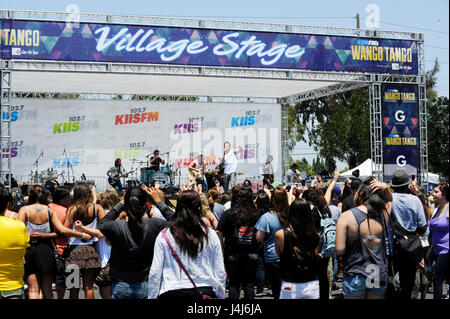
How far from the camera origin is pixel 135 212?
4.57m

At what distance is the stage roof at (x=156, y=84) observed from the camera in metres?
18.3

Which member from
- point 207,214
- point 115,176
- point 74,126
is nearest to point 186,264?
point 207,214

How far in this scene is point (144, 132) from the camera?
21734 millimetres

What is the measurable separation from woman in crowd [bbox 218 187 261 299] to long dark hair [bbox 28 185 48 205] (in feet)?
5.94

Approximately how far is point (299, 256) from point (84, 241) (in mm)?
2429

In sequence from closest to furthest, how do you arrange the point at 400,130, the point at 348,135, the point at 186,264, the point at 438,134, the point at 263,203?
the point at 186,264, the point at 263,203, the point at 400,130, the point at 438,134, the point at 348,135

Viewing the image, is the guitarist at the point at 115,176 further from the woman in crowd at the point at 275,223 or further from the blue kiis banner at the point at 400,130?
the woman in crowd at the point at 275,223

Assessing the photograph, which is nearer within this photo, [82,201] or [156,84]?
[82,201]

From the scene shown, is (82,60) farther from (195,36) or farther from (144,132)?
(144,132)

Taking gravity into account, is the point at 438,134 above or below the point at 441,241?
above

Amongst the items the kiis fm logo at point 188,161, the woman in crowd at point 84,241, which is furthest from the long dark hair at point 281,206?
the kiis fm logo at point 188,161

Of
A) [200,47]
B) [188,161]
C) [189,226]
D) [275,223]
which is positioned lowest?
[275,223]

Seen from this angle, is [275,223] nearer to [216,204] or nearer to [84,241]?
[84,241]

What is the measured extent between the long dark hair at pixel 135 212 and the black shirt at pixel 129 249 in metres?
0.03
